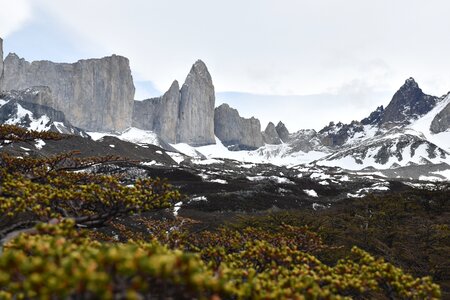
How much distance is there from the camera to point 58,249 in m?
6.18

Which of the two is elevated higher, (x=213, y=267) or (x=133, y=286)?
(x=133, y=286)

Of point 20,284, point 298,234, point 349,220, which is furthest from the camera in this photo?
point 349,220

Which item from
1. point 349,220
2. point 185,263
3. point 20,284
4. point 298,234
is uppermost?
point 185,263

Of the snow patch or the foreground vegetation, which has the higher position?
the foreground vegetation

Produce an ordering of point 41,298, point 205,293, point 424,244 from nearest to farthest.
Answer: point 41,298 → point 205,293 → point 424,244

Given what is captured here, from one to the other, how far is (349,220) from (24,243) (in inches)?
1446

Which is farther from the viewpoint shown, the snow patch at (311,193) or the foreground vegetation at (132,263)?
the snow patch at (311,193)

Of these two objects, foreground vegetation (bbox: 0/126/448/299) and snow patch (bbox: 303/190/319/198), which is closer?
foreground vegetation (bbox: 0/126/448/299)

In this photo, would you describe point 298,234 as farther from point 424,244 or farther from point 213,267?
point 424,244

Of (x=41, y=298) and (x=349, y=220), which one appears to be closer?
(x=41, y=298)

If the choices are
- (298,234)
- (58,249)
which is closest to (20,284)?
(58,249)

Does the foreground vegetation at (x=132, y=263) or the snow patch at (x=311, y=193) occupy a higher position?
the foreground vegetation at (x=132, y=263)

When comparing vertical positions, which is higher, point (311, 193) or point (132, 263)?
point (132, 263)

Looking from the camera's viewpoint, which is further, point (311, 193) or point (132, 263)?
point (311, 193)
